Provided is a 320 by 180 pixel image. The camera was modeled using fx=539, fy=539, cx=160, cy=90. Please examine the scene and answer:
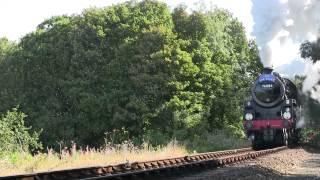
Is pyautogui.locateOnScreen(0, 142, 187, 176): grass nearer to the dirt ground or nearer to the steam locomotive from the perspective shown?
the dirt ground

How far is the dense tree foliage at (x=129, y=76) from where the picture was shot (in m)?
40.2

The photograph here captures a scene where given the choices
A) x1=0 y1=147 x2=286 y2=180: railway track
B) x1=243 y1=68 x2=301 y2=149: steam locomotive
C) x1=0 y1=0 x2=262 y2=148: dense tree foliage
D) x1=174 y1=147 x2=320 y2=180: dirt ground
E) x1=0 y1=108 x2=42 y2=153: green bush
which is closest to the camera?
x1=0 y1=147 x2=286 y2=180: railway track

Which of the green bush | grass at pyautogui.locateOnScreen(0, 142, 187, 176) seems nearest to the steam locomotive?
grass at pyautogui.locateOnScreen(0, 142, 187, 176)

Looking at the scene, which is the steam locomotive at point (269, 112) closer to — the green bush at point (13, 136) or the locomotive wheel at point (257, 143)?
the locomotive wheel at point (257, 143)

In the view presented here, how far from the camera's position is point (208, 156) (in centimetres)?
2073

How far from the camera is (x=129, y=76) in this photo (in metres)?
42.0

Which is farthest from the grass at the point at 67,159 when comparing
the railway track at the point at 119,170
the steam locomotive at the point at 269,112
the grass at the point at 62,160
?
the steam locomotive at the point at 269,112

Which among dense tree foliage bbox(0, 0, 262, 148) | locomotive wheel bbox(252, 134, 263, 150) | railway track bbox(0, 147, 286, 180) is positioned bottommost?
railway track bbox(0, 147, 286, 180)

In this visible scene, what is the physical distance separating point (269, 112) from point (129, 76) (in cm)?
1710

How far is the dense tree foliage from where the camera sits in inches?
1583

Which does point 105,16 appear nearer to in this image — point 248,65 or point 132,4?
point 132,4

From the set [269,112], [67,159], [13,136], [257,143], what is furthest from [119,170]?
[257,143]

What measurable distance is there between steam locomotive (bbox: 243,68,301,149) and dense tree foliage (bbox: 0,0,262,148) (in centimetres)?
1111

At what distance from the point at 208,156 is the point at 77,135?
24.2 metres
